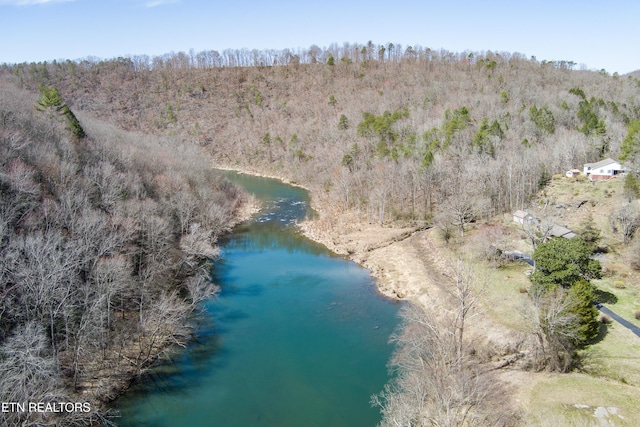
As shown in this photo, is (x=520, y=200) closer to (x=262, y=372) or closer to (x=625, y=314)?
(x=625, y=314)

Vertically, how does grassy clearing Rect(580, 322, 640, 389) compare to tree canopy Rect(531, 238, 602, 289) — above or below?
below

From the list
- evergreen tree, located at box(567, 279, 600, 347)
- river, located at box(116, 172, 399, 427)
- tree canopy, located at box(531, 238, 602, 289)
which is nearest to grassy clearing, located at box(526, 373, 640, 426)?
evergreen tree, located at box(567, 279, 600, 347)

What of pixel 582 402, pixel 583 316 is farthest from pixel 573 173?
pixel 582 402

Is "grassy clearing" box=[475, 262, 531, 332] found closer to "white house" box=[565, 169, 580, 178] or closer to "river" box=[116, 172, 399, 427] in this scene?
"river" box=[116, 172, 399, 427]

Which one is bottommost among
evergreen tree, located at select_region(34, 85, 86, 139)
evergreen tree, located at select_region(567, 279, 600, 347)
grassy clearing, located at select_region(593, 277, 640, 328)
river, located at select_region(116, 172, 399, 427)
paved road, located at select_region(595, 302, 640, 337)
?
river, located at select_region(116, 172, 399, 427)

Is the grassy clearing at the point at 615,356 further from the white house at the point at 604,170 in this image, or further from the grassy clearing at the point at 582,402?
the white house at the point at 604,170

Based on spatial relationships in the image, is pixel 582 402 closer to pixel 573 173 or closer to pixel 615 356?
pixel 615 356

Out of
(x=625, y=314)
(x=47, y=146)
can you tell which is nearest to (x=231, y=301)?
(x=47, y=146)
